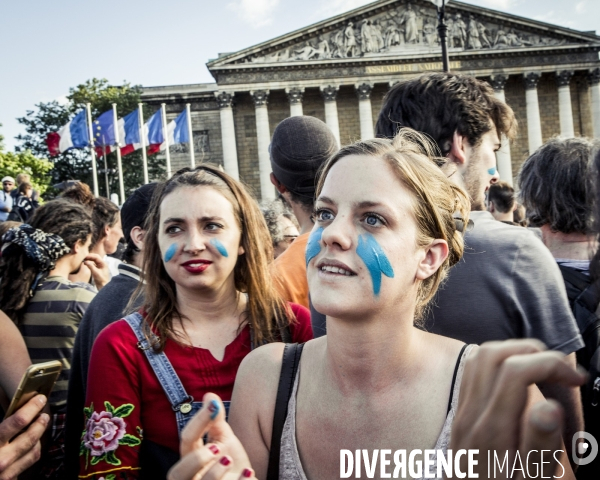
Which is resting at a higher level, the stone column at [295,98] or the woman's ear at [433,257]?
the stone column at [295,98]

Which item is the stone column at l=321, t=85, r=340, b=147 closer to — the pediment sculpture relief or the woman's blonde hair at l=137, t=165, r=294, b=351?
the pediment sculpture relief

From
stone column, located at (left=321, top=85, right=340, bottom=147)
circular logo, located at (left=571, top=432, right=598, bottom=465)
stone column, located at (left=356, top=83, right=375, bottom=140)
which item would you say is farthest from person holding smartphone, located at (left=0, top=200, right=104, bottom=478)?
stone column, located at (left=321, top=85, right=340, bottom=147)

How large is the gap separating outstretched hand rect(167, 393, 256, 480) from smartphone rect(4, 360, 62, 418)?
71 centimetres

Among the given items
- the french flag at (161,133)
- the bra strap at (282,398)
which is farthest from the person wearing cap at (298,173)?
the french flag at (161,133)

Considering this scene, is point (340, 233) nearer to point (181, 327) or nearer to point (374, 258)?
point (374, 258)

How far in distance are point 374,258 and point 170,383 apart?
0.91m

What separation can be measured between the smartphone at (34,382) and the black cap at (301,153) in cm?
146

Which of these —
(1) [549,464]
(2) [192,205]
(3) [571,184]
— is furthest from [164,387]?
(3) [571,184]

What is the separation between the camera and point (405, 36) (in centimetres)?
3422

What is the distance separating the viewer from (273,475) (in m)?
1.55

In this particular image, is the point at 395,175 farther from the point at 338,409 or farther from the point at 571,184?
the point at 571,184

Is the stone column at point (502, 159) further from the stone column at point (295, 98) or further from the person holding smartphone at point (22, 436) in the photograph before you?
the person holding smartphone at point (22, 436)

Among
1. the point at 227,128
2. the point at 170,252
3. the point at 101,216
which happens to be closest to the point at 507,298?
the point at 170,252

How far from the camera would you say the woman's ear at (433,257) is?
168 cm
